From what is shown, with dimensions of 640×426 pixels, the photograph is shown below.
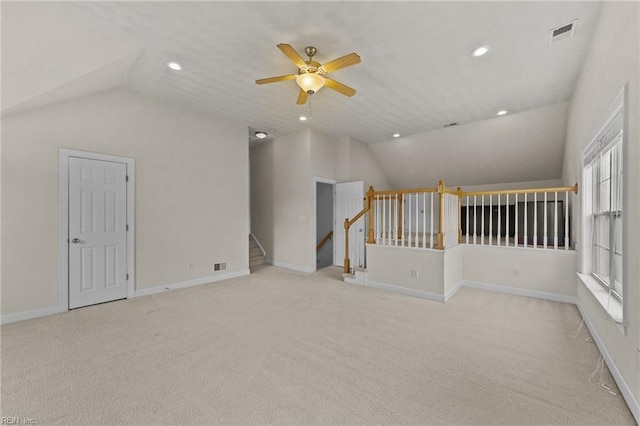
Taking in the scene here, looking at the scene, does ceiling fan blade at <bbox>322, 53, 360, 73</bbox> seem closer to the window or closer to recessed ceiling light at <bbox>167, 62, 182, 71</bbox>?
recessed ceiling light at <bbox>167, 62, 182, 71</bbox>

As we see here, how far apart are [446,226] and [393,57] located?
2664 mm

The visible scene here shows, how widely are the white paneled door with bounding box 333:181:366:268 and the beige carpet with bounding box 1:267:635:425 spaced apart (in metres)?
2.21

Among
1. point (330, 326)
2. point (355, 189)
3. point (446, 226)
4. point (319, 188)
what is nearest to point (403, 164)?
point (355, 189)

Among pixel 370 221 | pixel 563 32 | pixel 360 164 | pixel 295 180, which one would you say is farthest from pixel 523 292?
pixel 295 180

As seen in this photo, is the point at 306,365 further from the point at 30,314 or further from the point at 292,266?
the point at 292,266

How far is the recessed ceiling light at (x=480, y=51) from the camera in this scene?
2.91 metres

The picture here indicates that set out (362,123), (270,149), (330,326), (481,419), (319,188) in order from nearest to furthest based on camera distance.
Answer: (481,419), (330,326), (362,123), (270,149), (319,188)

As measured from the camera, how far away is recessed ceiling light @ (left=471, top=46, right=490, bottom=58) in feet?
9.55

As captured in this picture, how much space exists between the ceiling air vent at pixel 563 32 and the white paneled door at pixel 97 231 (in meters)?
5.70

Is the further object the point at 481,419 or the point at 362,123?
the point at 362,123

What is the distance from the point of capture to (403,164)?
7.16 metres

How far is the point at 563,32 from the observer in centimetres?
266

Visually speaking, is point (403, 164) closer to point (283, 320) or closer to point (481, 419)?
point (283, 320)

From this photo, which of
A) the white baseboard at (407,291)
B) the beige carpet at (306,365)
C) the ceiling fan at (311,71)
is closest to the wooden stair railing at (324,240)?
the white baseboard at (407,291)
